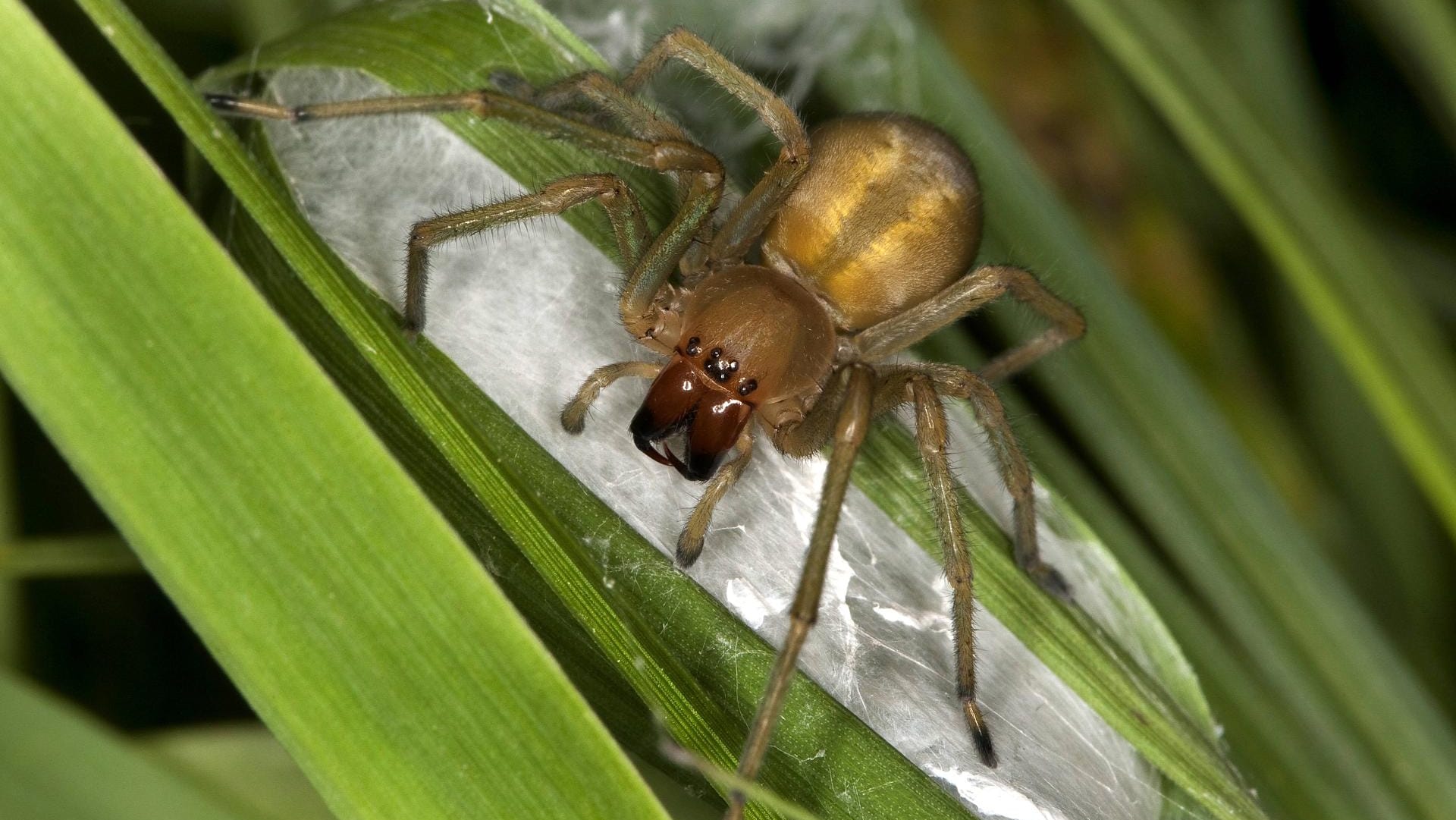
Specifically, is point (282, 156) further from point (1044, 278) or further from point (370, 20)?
point (1044, 278)

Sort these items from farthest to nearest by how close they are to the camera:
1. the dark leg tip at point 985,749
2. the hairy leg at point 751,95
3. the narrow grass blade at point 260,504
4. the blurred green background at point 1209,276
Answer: the blurred green background at point 1209,276 < the hairy leg at point 751,95 < the dark leg tip at point 985,749 < the narrow grass blade at point 260,504

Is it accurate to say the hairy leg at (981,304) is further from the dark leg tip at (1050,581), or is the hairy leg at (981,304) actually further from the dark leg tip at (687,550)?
the dark leg tip at (687,550)

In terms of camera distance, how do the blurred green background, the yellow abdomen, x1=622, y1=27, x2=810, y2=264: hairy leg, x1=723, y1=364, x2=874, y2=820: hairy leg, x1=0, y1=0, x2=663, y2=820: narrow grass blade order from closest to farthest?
1. x1=0, y1=0, x2=663, y2=820: narrow grass blade
2. x1=723, y1=364, x2=874, y2=820: hairy leg
3. x1=622, y1=27, x2=810, y2=264: hairy leg
4. the yellow abdomen
5. the blurred green background

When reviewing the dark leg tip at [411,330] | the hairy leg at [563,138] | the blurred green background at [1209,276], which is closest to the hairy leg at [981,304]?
the blurred green background at [1209,276]

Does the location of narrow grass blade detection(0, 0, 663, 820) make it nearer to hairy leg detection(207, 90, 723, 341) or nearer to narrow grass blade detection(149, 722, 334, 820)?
hairy leg detection(207, 90, 723, 341)

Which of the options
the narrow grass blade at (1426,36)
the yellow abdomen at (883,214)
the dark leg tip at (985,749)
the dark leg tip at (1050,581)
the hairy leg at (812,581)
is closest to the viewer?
the hairy leg at (812,581)

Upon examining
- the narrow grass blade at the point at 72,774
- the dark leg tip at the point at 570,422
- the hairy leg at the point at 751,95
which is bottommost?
the narrow grass blade at the point at 72,774

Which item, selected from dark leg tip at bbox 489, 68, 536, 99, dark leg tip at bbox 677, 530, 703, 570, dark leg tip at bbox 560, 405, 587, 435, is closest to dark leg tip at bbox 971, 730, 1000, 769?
dark leg tip at bbox 677, 530, 703, 570
